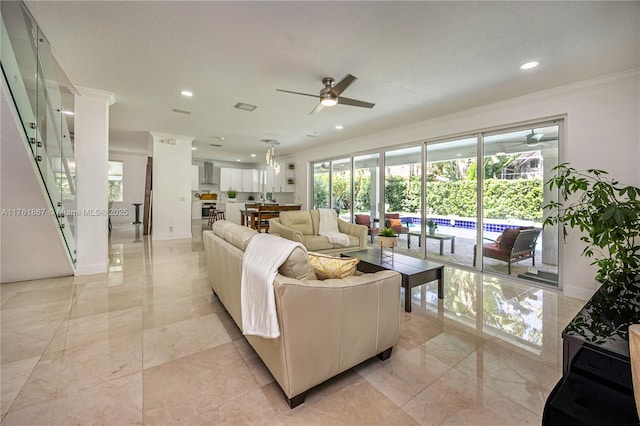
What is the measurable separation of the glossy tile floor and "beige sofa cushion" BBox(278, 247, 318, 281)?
2.39 feet

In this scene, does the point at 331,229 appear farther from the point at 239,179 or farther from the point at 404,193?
the point at 239,179

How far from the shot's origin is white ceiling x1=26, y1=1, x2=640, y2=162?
6.77 feet

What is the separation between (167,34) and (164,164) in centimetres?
489

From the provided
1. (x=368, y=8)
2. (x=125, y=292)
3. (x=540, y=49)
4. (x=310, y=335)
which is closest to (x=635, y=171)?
(x=540, y=49)

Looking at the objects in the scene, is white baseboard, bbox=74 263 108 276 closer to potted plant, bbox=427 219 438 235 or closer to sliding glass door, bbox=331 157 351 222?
sliding glass door, bbox=331 157 351 222

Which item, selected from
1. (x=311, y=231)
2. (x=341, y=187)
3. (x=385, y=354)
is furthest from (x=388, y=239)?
(x=341, y=187)

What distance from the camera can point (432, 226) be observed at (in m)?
5.08

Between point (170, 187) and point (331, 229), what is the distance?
4394mm

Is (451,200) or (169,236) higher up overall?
(451,200)

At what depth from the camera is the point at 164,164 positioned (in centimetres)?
658

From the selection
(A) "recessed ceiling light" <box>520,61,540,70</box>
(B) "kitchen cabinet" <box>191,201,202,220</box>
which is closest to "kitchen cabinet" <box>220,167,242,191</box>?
(B) "kitchen cabinet" <box>191,201,202,220</box>

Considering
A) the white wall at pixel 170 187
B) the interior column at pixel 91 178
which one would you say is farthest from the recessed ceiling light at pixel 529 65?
the white wall at pixel 170 187

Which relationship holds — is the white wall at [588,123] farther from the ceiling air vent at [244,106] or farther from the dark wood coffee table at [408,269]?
the ceiling air vent at [244,106]

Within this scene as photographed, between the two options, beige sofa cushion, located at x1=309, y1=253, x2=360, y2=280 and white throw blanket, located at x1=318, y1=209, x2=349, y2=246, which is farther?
white throw blanket, located at x1=318, y1=209, x2=349, y2=246
